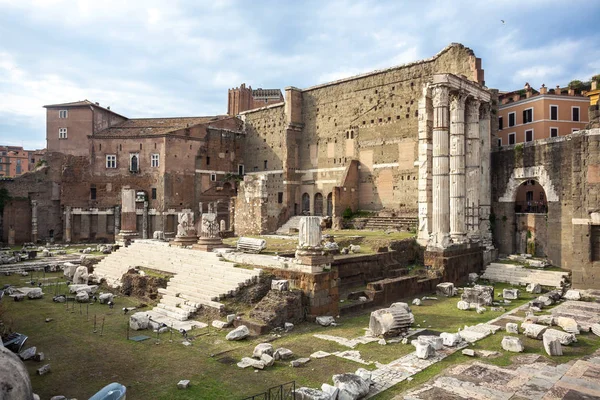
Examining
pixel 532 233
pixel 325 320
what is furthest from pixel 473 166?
pixel 325 320

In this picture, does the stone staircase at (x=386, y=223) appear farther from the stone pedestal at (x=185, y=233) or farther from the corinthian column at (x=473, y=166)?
the stone pedestal at (x=185, y=233)

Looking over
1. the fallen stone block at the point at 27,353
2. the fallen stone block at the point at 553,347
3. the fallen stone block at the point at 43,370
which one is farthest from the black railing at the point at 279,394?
the fallen stone block at the point at 553,347

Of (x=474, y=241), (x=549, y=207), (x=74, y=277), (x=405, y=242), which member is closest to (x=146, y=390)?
(x=74, y=277)

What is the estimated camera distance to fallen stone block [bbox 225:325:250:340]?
1022 cm

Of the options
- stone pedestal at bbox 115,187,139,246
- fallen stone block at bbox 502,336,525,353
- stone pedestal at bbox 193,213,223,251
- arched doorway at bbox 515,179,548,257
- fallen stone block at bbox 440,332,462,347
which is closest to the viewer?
fallen stone block at bbox 502,336,525,353

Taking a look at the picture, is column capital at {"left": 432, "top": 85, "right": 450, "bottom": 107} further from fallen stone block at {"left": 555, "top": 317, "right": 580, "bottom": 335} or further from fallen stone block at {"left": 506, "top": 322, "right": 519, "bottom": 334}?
fallen stone block at {"left": 506, "top": 322, "right": 519, "bottom": 334}

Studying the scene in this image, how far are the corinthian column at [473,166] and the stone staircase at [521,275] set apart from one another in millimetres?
2138

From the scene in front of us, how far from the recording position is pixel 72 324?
11727mm

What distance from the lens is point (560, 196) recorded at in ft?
65.2

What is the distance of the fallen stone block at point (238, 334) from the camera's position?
10219mm

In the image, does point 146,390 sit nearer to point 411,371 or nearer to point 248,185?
point 411,371

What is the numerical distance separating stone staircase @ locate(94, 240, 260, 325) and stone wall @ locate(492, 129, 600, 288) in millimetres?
12491

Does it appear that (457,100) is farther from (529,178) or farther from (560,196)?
(560,196)

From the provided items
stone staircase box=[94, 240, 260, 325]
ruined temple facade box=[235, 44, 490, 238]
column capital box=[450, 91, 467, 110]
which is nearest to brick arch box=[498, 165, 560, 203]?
ruined temple facade box=[235, 44, 490, 238]
